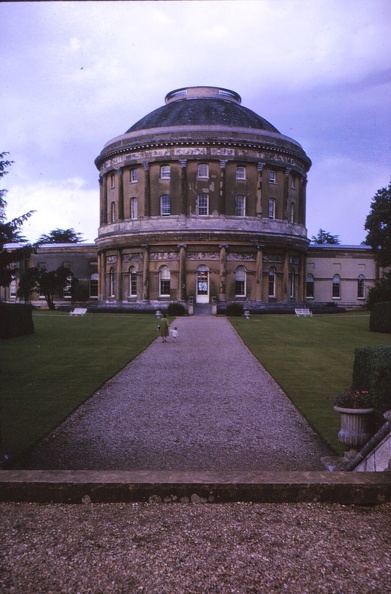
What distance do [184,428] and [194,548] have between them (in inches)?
175

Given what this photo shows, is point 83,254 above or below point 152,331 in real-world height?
above

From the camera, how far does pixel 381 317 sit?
26.5 m

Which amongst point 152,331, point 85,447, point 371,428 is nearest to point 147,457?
point 85,447

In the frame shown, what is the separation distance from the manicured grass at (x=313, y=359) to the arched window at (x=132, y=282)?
21.7 metres

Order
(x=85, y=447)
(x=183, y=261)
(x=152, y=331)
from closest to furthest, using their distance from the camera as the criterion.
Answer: (x=85, y=447)
(x=152, y=331)
(x=183, y=261)

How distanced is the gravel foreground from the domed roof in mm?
46710

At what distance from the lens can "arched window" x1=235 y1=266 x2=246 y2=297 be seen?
1869 inches

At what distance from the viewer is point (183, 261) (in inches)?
1833

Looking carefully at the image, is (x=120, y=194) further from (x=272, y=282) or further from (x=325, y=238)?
(x=325, y=238)

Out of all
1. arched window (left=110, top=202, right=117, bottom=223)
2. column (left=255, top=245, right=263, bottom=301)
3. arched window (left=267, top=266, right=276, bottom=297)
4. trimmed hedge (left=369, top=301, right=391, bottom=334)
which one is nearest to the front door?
column (left=255, top=245, right=263, bottom=301)

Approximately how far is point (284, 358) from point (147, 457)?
34.5 feet

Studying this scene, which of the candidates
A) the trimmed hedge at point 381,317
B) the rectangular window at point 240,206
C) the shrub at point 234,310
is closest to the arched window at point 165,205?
the rectangular window at point 240,206

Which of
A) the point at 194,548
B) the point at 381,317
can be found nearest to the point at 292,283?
the point at 381,317

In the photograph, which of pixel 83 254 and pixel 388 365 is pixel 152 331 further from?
pixel 83 254
